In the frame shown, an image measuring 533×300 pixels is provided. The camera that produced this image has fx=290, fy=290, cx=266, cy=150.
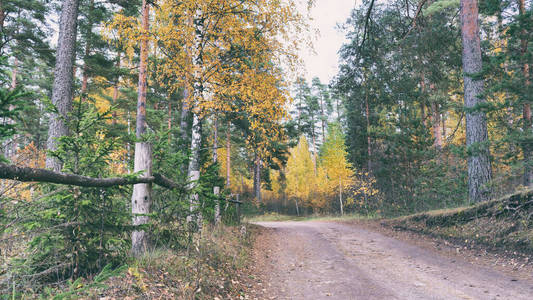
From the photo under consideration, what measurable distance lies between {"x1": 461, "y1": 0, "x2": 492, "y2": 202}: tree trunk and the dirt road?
9.81ft

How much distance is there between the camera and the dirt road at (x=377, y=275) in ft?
15.7

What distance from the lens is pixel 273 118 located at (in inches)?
353

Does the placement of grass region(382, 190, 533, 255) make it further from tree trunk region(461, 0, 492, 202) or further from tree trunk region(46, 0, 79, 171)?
tree trunk region(46, 0, 79, 171)

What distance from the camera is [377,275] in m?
5.87

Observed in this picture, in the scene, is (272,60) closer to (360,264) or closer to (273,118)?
(273,118)

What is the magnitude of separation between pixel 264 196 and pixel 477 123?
3415cm

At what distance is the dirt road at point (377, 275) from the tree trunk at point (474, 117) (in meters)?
2.99

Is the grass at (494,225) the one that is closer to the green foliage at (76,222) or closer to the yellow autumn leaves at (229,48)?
the yellow autumn leaves at (229,48)

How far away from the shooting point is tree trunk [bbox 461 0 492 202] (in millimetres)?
9039

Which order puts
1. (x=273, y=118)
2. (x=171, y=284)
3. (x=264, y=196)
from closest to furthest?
(x=171, y=284), (x=273, y=118), (x=264, y=196)

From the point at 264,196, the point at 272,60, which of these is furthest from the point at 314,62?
the point at 264,196

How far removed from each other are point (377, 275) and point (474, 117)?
22.7 feet

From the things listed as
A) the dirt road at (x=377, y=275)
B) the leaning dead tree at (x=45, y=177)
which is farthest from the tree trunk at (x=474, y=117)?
the leaning dead tree at (x=45, y=177)

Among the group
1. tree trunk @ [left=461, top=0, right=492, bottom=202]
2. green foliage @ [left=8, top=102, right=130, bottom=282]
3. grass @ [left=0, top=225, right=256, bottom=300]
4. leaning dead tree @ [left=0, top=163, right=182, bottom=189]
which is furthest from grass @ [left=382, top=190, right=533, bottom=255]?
leaning dead tree @ [left=0, top=163, right=182, bottom=189]
